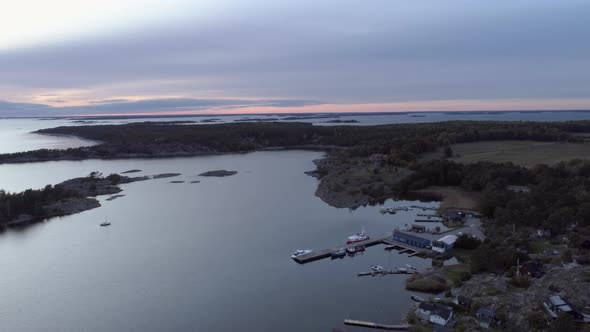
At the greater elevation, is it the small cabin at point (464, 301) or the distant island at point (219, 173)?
the distant island at point (219, 173)

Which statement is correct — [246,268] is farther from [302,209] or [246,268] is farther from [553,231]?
[553,231]

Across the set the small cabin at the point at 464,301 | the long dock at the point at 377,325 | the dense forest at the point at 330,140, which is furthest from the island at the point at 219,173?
the small cabin at the point at 464,301

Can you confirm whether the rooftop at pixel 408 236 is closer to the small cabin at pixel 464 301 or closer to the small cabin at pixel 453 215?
the small cabin at pixel 453 215

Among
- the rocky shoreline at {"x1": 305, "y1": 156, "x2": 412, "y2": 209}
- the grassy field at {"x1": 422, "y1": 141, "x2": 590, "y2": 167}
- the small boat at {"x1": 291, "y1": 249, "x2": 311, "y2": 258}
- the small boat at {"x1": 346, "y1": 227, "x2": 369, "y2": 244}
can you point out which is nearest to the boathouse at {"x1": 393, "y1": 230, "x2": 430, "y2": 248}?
the small boat at {"x1": 346, "y1": 227, "x2": 369, "y2": 244}

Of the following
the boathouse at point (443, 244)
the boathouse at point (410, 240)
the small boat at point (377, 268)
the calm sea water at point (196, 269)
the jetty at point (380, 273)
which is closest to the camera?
the calm sea water at point (196, 269)

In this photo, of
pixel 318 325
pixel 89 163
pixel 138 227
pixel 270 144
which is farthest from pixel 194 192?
pixel 270 144

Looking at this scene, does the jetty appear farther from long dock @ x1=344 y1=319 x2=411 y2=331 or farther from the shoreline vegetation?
the shoreline vegetation
